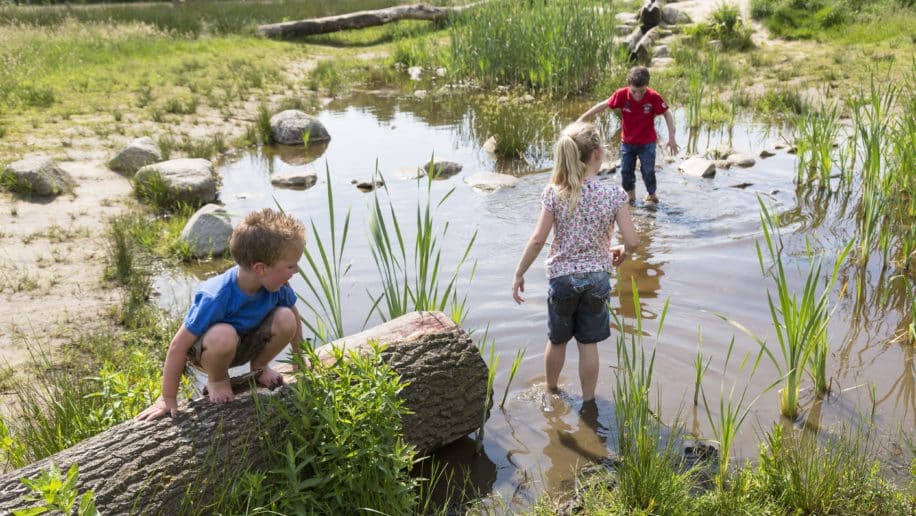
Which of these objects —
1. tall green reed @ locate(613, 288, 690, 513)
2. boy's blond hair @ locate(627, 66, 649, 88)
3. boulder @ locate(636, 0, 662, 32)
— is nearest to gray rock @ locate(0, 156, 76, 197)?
boy's blond hair @ locate(627, 66, 649, 88)

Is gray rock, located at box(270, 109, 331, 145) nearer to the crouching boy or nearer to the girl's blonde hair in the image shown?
the girl's blonde hair

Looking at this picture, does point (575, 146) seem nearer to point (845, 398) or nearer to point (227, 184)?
point (845, 398)

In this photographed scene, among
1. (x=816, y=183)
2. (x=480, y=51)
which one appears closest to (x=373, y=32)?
(x=480, y=51)

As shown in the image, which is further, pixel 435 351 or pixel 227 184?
pixel 227 184

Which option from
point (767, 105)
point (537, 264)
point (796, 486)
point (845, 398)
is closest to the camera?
point (796, 486)

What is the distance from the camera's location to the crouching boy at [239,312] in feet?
10.3

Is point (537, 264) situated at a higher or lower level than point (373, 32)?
lower

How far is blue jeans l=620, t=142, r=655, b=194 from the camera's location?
746 cm

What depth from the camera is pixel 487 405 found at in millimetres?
3977

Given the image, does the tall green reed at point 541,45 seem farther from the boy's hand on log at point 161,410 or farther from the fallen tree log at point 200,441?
the boy's hand on log at point 161,410

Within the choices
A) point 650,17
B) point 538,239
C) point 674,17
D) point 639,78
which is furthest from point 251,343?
point 674,17

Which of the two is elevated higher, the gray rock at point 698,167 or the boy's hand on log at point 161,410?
the boy's hand on log at point 161,410

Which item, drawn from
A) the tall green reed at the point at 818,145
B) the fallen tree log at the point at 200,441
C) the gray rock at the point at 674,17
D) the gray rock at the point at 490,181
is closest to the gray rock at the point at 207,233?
the gray rock at the point at 490,181

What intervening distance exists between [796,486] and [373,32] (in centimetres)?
2077
